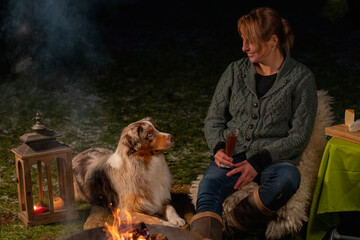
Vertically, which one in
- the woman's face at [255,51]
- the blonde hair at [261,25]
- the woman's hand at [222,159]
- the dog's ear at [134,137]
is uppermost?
the blonde hair at [261,25]

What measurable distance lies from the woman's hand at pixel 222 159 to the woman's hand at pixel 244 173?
2.1 inches

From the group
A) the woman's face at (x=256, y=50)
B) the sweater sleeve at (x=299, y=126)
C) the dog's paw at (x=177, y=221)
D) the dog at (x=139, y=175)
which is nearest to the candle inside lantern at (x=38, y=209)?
the dog at (x=139, y=175)

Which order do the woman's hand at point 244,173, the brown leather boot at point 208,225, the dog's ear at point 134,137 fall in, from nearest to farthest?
the brown leather boot at point 208,225 → the woman's hand at point 244,173 → the dog's ear at point 134,137

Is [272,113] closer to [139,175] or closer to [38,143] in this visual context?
[139,175]

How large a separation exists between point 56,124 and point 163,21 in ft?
28.1

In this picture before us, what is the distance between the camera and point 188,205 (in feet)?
13.4

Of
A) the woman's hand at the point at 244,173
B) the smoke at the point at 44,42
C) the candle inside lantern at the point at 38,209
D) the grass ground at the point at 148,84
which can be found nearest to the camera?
the woman's hand at the point at 244,173

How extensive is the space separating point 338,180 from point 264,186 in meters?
0.53

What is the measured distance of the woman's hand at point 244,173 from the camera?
3312 millimetres

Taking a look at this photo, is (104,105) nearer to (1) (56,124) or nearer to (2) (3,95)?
(1) (56,124)

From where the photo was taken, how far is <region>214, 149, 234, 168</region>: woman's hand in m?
3.39

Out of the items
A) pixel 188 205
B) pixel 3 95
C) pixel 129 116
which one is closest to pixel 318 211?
pixel 188 205

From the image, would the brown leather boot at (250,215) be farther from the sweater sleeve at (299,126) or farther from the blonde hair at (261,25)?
the blonde hair at (261,25)

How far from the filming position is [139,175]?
3730mm
